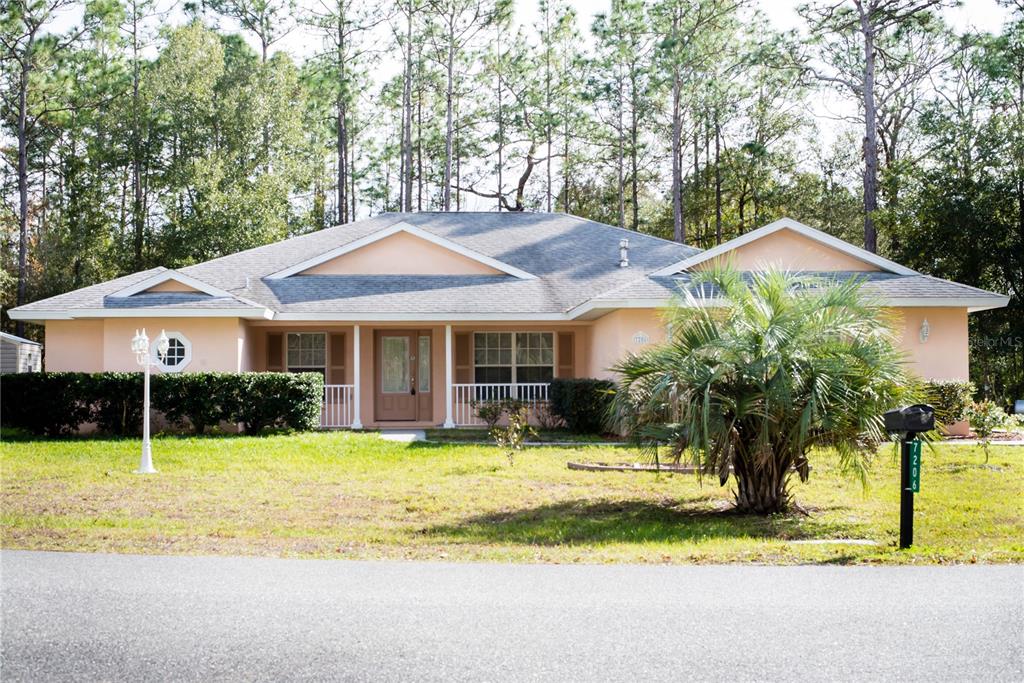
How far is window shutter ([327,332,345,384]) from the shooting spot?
68.0ft

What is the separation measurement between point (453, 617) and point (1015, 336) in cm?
2574

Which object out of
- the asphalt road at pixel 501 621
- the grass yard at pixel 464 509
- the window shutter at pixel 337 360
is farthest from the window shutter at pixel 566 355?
the asphalt road at pixel 501 621

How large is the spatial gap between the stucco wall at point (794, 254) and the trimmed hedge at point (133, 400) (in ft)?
31.3

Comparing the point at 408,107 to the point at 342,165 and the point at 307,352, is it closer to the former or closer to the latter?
the point at 342,165

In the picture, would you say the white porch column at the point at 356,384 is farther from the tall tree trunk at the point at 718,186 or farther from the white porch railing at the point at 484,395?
the tall tree trunk at the point at 718,186

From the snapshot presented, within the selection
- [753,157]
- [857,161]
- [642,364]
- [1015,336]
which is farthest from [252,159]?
[642,364]

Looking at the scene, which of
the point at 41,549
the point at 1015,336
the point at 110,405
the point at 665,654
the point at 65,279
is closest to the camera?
the point at 665,654

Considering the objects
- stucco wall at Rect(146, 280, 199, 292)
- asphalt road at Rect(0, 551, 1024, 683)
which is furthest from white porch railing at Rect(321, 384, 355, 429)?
asphalt road at Rect(0, 551, 1024, 683)

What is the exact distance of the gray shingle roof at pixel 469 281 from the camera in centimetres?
1809

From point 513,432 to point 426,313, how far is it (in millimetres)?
5160

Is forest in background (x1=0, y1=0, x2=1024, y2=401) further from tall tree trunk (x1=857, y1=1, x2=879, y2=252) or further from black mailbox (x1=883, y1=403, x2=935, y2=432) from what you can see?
black mailbox (x1=883, y1=403, x2=935, y2=432)

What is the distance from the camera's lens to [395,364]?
20891 mm

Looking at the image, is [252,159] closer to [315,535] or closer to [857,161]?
[857,161]

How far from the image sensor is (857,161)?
38.2 m
